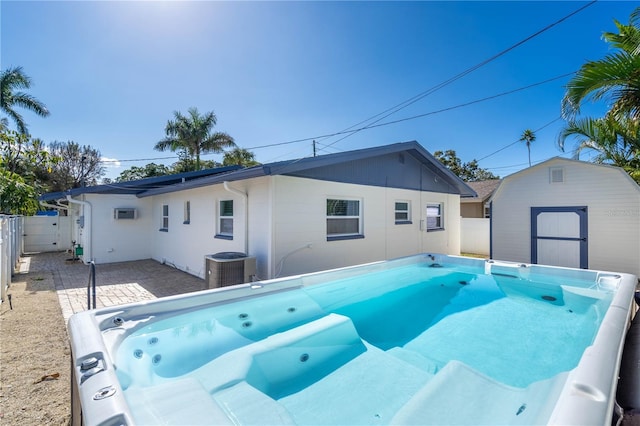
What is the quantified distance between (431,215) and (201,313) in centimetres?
970

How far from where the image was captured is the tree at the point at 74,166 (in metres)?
26.9

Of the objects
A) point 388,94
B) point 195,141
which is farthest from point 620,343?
point 195,141

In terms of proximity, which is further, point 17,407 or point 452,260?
point 452,260

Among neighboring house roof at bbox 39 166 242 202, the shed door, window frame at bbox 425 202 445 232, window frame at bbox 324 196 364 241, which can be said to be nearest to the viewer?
window frame at bbox 324 196 364 241

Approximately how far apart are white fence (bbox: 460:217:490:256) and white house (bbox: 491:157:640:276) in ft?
13.2

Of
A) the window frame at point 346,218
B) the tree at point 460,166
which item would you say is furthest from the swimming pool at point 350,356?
the tree at point 460,166

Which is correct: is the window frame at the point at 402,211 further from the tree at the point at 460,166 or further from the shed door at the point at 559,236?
the tree at the point at 460,166

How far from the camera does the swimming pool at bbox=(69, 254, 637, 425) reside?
7.41ft

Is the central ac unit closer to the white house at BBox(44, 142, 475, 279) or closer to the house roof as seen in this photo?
the white house at BBox(44, 142, 475, 279)

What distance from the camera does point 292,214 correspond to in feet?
23.2

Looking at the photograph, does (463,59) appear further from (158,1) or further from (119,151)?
(119,151)

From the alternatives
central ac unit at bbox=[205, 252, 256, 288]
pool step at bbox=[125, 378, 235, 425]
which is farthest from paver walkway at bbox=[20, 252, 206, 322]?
pool step at bbox=[125, 378, 235, 425]

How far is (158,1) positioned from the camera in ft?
21.4

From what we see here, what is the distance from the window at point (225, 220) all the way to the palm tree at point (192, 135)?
56.8ft
